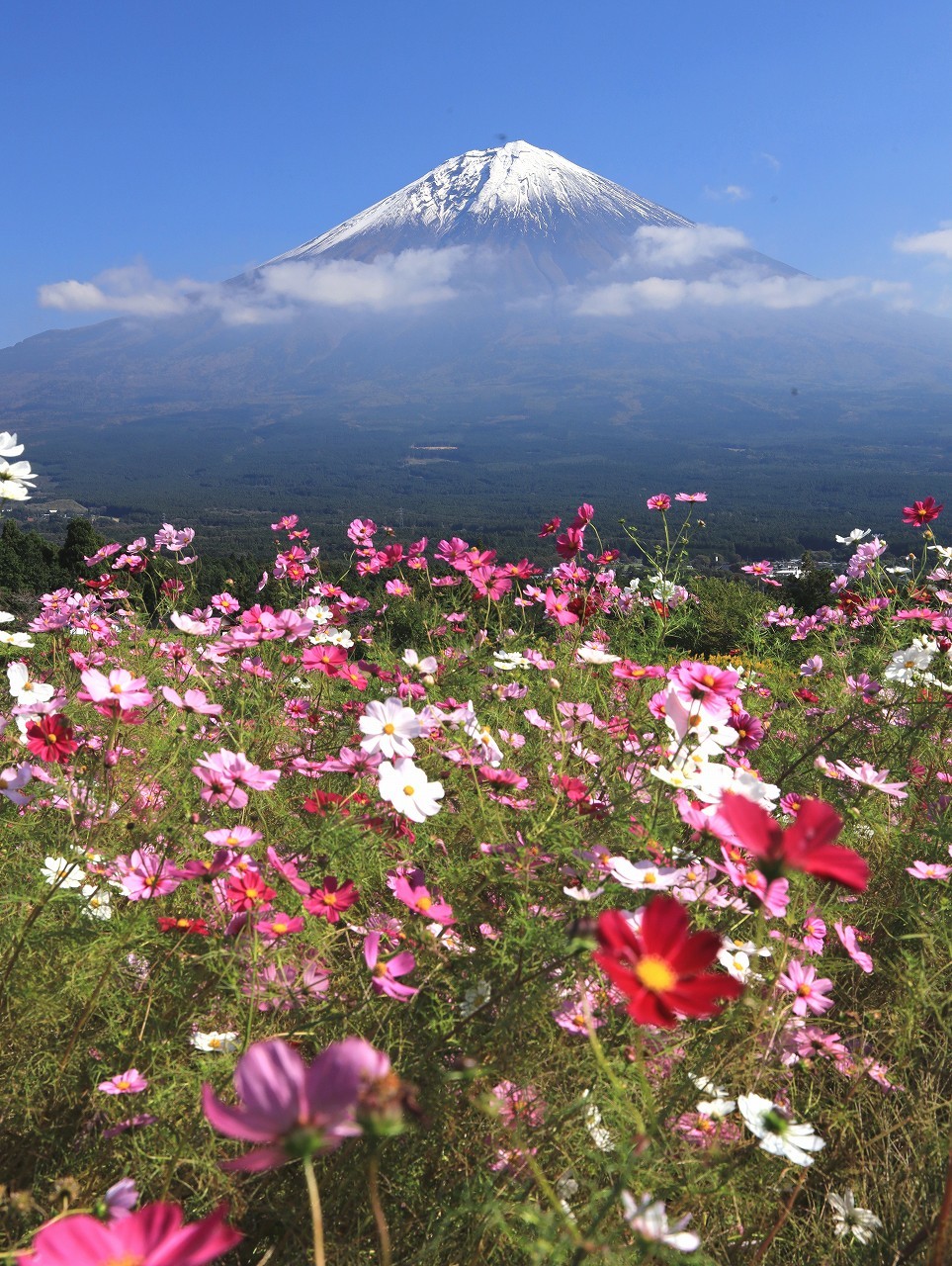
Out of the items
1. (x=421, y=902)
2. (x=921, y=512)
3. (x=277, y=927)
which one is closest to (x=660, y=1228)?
(x=421, y=902)

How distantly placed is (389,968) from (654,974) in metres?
0.47

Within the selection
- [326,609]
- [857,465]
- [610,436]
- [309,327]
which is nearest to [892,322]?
[610,436]

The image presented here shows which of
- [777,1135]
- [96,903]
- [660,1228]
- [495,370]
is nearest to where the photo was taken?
[660,1228]

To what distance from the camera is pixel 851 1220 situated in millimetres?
981

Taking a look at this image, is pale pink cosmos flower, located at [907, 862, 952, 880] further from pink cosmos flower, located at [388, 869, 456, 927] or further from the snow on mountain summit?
the snow on mountain summit

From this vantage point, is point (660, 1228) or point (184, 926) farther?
point (184, 926)

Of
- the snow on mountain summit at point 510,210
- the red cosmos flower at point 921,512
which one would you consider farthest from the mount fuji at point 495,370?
the red cosmos flower at point 921,512

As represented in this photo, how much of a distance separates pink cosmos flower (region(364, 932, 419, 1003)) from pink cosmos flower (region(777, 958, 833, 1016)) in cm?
55

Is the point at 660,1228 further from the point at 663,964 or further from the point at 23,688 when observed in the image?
the point at 23,688

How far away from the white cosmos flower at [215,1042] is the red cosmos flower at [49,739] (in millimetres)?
451

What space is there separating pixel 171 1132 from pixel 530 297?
180626 millimetres

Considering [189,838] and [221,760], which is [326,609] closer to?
[189,838]

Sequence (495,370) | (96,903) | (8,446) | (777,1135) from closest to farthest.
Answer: (777,1135) → (96,903) → (8,446) → (495,370)

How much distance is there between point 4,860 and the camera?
1.37 m
